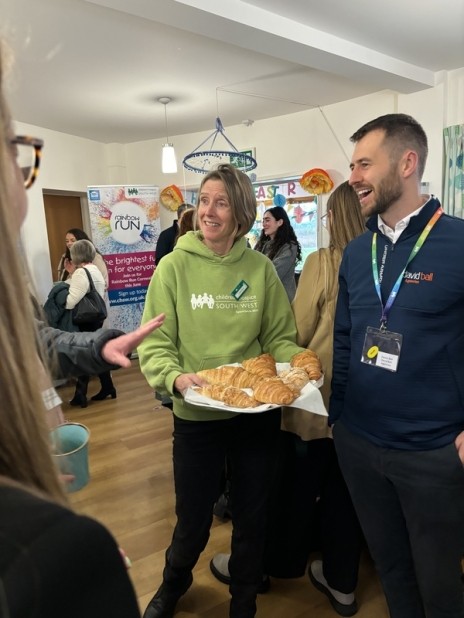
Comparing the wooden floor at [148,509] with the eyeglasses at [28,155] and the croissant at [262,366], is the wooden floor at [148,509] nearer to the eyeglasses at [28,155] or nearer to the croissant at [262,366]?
the eyeglasses at [28,155]

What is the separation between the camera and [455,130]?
4.05 meters

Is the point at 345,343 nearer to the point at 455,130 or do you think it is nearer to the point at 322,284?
the point at 322,284

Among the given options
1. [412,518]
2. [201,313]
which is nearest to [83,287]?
[201,313]

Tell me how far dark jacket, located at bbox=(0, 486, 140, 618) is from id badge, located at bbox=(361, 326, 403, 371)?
1105mm

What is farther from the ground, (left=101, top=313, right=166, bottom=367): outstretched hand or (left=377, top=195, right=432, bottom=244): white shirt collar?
(left=377, top=195, right=432, bottom=244): white shirt collar

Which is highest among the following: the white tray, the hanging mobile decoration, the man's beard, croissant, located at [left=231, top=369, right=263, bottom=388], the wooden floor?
the hanging mobile decoration

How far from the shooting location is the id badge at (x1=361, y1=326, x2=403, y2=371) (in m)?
1.33

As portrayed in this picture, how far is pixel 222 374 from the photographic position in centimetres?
146

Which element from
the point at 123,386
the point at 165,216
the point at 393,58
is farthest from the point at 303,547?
the point at 165,216

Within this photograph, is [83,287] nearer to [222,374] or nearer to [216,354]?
[216,354]

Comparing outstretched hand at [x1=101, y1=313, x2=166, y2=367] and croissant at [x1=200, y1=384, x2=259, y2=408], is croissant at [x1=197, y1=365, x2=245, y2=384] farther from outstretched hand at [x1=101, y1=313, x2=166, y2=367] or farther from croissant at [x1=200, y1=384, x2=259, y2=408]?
outstretched hand at [x1=101, y1=313, x2=166, y2=367]

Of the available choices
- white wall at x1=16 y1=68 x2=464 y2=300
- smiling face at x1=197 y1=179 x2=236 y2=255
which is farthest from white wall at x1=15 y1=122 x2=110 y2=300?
smiling face at x1=197 y1=179 x2=236 y2=255

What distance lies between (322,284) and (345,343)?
284mm

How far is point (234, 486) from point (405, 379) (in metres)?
0.74
